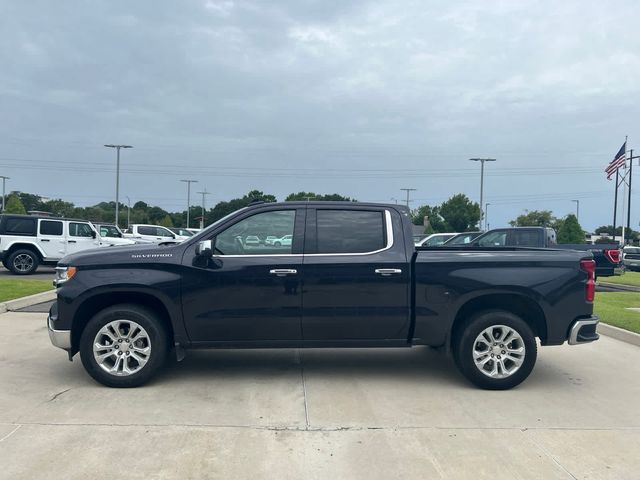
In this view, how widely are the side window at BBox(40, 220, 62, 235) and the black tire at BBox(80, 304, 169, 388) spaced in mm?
13959

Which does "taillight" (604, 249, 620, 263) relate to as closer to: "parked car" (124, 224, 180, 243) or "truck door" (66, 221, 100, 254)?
"truck door" (66, 221, 100, 254)

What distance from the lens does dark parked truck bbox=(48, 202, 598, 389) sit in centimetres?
545

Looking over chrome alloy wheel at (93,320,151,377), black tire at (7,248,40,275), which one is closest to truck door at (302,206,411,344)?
chrome alloy wheel at (93,320,151,377)

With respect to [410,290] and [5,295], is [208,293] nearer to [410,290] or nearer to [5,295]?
[410,290]

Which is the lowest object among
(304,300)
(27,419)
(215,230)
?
(27,419)

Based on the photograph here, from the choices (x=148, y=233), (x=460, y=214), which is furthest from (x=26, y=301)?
(x=460, y=214)

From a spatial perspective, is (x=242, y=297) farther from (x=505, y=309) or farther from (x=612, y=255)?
(x=612, y=255)

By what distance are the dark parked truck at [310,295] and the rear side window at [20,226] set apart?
13670 millimetres

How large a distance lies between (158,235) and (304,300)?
24214mm

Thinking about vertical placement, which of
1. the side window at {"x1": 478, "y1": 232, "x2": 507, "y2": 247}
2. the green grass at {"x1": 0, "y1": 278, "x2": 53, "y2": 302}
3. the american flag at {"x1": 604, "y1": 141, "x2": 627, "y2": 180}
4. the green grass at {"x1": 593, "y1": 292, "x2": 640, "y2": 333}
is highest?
the american flag at {"x1": 604, "y1": 141, "x2": 627, "y2": 180}

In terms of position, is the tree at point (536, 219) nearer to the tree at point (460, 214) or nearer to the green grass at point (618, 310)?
the tree at point (460, 214)

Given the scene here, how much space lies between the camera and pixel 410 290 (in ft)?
18.3

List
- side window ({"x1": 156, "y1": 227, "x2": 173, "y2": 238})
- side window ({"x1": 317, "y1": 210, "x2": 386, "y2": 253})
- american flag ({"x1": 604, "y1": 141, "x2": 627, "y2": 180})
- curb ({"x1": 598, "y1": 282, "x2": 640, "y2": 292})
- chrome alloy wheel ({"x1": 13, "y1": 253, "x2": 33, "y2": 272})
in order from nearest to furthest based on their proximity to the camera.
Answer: side window ({"x1": 317, "y1": 210, "x2": 386, "y2": 253}), curb ({"x1": 598, "y1": 282, "x2": 640, "y2": 292}), chrome alloy wheel ({"x1": 13, "y1": 253, "x2": 33, "y2": 272}), side window ({"x1": 156, "y1": 227, "x2": 173, "y2": 238}), american flag ({"x1": 604, "y1": 141, "x2": 627, "y2": 180})

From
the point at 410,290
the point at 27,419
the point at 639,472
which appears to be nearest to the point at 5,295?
the point at 27,419
